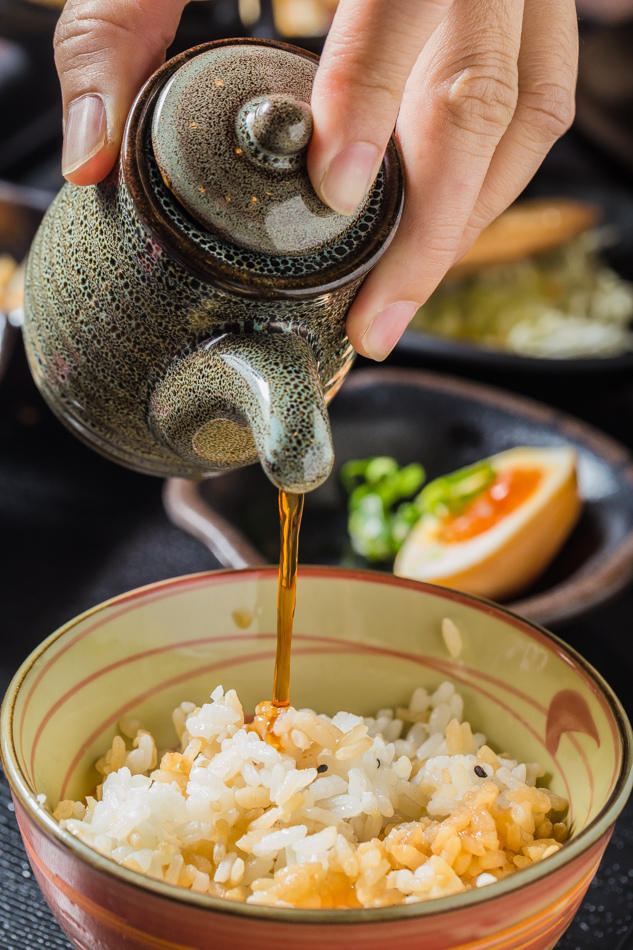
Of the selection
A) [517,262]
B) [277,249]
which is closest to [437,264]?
[277,249]

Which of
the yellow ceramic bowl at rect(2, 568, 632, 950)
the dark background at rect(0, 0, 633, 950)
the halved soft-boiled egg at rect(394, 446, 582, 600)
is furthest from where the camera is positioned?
the halved soft-boiled egg at rect(394, 446, 582, 600)

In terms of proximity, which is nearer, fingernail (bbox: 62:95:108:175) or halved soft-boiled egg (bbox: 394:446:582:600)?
fingernail (bbox: 62:95:108:175)

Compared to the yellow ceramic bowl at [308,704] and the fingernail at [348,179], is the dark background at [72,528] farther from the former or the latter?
the fingernail at [348,179]

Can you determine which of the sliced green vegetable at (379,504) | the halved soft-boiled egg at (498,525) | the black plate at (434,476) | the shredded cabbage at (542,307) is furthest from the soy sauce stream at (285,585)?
the shredded cabbage at (542,307)

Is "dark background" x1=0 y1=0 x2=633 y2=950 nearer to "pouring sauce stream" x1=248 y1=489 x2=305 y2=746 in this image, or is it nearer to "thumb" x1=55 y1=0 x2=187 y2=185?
"pouring sauce stream" x1=248 y1=489 x2=305 y2=746

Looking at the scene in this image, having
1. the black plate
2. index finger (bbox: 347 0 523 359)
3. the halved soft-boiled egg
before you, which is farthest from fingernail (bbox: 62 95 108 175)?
the halved soft-boiled egg

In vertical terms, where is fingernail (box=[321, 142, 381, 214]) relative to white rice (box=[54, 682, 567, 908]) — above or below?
above

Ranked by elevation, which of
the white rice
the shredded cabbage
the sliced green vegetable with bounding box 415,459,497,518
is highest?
the white rice
